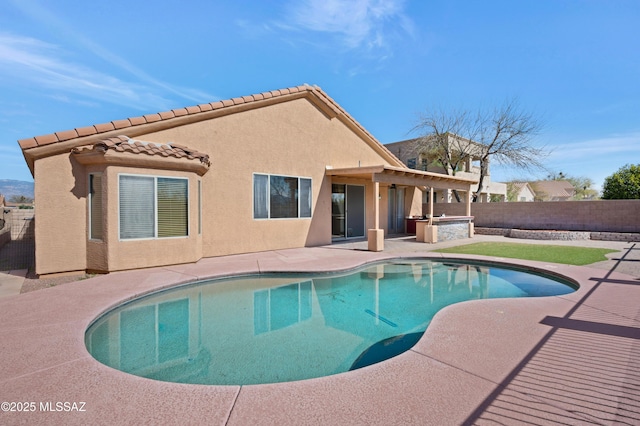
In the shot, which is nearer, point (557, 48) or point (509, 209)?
point (557, 48)

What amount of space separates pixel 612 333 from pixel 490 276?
5.03 metres

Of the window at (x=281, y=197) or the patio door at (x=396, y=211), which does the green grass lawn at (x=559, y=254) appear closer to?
the window at (x=281, y=197)

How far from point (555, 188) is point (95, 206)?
7464cm

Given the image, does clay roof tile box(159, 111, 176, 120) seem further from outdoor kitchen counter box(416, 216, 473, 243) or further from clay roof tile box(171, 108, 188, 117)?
outdoor kitchen counter box(416, 216, 473, 243)

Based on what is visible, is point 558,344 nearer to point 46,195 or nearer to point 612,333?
point 612,333

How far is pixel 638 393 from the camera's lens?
2877mm

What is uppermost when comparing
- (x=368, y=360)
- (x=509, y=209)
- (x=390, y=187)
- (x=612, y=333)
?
(x=390, y=187)

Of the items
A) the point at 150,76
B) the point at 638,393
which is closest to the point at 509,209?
the point at 638,393

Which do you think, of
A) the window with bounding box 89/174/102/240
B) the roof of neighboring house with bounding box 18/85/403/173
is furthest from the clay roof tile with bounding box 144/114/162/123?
the window with bounding box 89/174/102/240

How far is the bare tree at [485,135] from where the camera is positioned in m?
24.9

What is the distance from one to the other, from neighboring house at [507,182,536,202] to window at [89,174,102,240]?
50746 mm

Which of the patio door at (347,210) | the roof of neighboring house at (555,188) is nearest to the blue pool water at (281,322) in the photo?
the patio door at (347,210)

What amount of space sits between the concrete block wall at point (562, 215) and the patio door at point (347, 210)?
34.3 feet

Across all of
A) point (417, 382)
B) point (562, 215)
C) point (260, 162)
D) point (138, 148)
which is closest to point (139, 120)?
point (138, 148)
